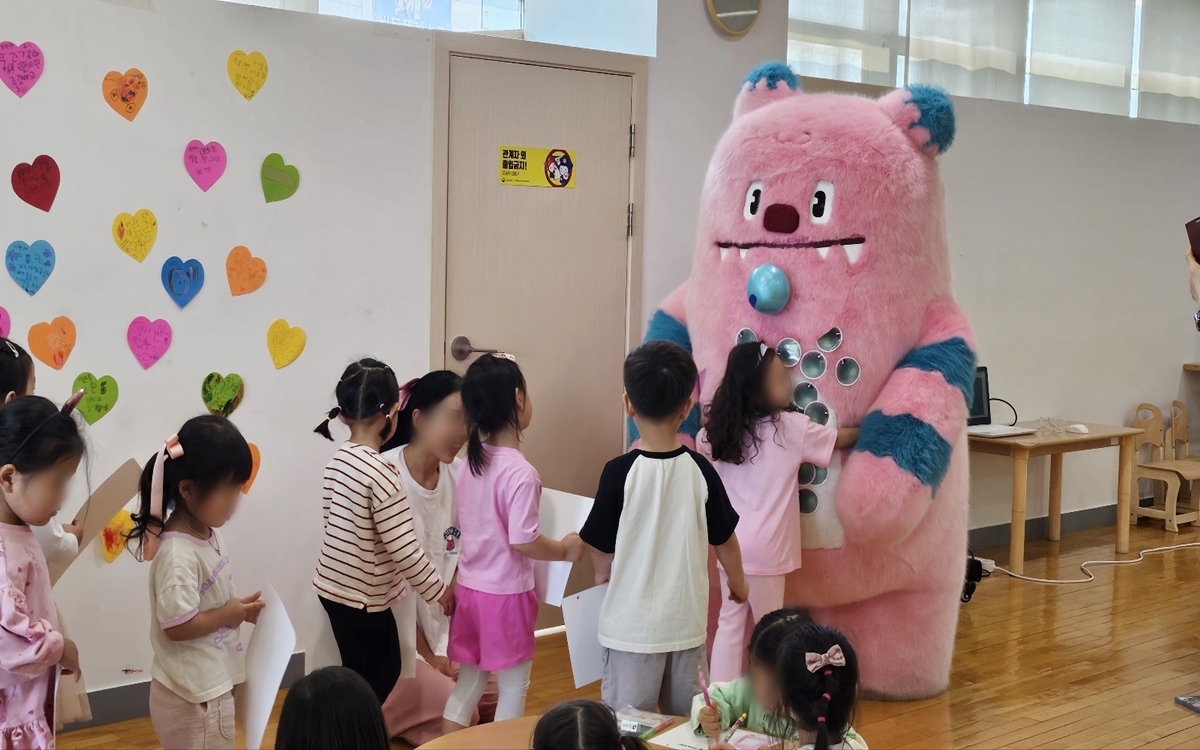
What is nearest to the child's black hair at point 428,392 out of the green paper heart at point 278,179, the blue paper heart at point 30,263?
the green paper heart at point 278,179

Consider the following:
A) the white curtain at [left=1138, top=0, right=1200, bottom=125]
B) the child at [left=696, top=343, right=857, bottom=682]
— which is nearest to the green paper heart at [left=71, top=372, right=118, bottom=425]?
the child at [left=696, top=343, right=857, bottom=682]

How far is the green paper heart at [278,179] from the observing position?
317 centimetres

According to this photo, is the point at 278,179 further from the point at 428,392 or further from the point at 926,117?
the point at 926,117

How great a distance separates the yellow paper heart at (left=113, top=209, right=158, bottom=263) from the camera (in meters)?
2.98

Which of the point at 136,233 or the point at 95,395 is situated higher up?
the point at 136,233

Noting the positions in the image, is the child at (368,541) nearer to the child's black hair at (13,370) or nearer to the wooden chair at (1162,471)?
the child's black hair at (13,370)

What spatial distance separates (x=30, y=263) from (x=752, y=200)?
199 cm

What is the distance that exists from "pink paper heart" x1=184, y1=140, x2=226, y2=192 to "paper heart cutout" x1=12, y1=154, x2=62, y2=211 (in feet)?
1.10

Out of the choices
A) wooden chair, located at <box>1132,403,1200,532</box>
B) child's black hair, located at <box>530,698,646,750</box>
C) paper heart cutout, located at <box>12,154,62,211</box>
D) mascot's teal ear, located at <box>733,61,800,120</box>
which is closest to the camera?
child's black hair, located at <box>530,698,646,750</box>

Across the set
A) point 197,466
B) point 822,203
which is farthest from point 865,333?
point 197,466

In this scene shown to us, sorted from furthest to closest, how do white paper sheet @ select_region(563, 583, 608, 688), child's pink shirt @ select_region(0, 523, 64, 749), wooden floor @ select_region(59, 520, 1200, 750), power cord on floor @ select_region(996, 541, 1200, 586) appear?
power cord on floor @ select_region(996, 541, 1200, 586) < wooden floor @ select_region(59, 520, 1200, 750) < white paper sheet @ select_region(563, 583, 608, 688) < child's pink shirt @ select_region(0, 523, 64, 749)

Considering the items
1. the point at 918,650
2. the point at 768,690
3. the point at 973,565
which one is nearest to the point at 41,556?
the point at 768,690

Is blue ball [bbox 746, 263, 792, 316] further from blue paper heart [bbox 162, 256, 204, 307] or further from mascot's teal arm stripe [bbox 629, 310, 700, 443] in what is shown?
blue paper heart [bbox 162, 256, 204, 307]

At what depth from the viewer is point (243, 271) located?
10.4 feet
